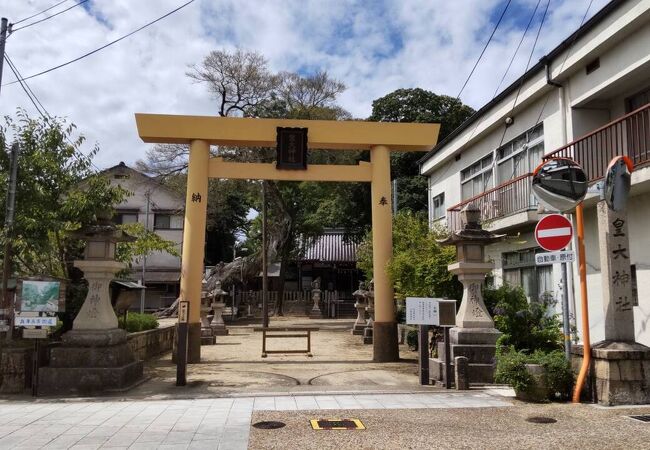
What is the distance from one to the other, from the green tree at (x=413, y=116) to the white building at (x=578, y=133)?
11.8m

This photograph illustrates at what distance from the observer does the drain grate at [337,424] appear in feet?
20.2

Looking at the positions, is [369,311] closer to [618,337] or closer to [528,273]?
[528,273]

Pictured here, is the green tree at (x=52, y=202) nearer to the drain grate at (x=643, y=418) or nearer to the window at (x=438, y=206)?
the drain grate at (x=643, y=418)

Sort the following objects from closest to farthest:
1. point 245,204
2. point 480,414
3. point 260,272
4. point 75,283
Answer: point 480,414 < point 75,283 < point 260,272 < point 245,204

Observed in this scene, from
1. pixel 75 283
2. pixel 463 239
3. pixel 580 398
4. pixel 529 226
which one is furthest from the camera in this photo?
pixel 529 226

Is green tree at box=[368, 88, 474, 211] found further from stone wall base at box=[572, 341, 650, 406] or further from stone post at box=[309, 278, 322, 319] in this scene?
stone wall base at box=[572, 341, 650, 406]

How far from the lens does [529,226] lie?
48.3ft

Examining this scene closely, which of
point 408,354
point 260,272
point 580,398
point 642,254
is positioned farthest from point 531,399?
point 260,272

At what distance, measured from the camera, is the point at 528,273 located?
15469 millimetres

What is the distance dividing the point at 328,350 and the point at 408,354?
2.61 m

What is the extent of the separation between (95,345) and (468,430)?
648 centimetres

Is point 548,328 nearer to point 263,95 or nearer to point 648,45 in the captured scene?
point 648,45

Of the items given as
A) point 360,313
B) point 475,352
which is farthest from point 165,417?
point 360,313

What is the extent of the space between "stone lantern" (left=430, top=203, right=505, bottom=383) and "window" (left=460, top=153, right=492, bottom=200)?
854cm
